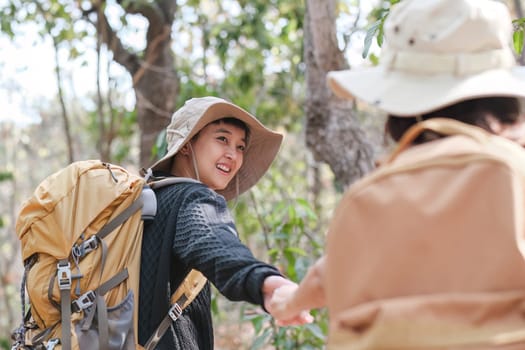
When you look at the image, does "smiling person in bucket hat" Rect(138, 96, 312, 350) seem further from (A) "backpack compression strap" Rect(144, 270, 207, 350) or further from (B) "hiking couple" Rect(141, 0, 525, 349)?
(B) "hiking couple" Rect(141, 0, 525, 349)

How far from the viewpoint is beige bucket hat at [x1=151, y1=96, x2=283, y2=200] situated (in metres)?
2.40

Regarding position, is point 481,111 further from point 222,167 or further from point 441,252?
point 222,167

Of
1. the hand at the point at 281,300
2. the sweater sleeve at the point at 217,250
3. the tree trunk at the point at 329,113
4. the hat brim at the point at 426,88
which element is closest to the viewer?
the hat brim at the point at 426,88

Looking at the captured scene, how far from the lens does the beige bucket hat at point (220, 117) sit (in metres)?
2.40

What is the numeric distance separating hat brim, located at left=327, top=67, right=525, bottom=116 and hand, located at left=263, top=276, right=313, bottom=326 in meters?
0.44

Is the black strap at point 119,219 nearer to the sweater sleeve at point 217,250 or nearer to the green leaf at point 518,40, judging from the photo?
the sweater sleeve at point 217,250

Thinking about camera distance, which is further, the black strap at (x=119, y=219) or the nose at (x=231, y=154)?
the nose at (x=231, y=154)

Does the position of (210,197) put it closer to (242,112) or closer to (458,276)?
(242,112)

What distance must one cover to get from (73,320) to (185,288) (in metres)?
0.33

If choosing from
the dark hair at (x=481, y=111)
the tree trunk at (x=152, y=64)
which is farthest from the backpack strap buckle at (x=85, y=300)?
the tree trunk at (x=152, y=64)

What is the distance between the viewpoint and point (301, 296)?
1441 millimetres

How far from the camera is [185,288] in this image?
7.26 ft

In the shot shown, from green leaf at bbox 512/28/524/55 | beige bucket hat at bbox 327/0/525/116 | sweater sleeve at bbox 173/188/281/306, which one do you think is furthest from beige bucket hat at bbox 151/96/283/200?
beige bucket hat at bbox 327/0/525/116

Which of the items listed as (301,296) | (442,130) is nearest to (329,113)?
(301,296)
